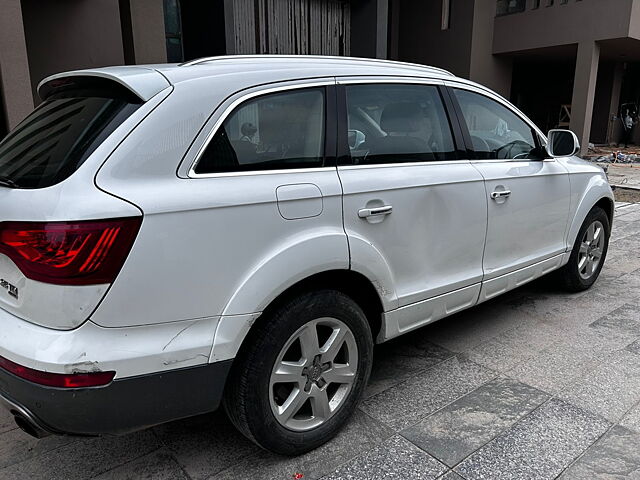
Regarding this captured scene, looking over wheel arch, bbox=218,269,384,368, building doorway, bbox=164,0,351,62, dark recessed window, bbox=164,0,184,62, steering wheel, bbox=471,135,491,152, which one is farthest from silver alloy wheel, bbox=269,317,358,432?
dark recessed window, bbox=164,0,184,62

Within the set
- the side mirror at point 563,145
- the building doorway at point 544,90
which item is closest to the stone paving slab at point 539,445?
the side mirror at point 563,145

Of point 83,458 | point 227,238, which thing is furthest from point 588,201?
point 83,458

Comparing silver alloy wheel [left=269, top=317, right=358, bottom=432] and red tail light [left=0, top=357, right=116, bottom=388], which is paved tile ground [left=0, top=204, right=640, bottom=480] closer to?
silver alloy wheel [left=269, top=317, right=358, bottom=432]

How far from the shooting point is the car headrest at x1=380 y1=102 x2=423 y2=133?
2.90 meters

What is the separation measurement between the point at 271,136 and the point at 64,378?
1.26 metres

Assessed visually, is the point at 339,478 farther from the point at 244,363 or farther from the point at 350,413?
the point at 244,363

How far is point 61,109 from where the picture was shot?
2.30m

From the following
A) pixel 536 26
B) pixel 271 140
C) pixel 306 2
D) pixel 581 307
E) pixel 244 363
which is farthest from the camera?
pixel 536 26

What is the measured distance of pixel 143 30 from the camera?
8547 millimetres

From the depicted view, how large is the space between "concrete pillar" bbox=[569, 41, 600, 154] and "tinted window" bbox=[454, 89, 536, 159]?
1358 centimetres

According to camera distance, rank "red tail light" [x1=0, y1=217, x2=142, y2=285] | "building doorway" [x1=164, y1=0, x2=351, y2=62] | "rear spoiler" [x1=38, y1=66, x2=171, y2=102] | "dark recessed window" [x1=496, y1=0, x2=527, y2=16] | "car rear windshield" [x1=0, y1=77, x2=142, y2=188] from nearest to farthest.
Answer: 1. "red tail light" [x1=0, y1=217, x2=142, y2=285]
2. "car rear windshield" [x1=0, y1=77, x2=142, y2=188]
3. "rear spoiler" [x1=38, y1=66, x2=171, y2=102]
4. "building doorway" [x1=164, y1=0, x2=351, y2=62]
5. "dark recessed window" [x1=496, y1=0, x2=527, y2=16]

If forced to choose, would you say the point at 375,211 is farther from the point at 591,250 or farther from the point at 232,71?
the point at 591,250

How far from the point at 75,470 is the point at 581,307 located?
3.84m

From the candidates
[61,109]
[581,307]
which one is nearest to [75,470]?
[61,109]
